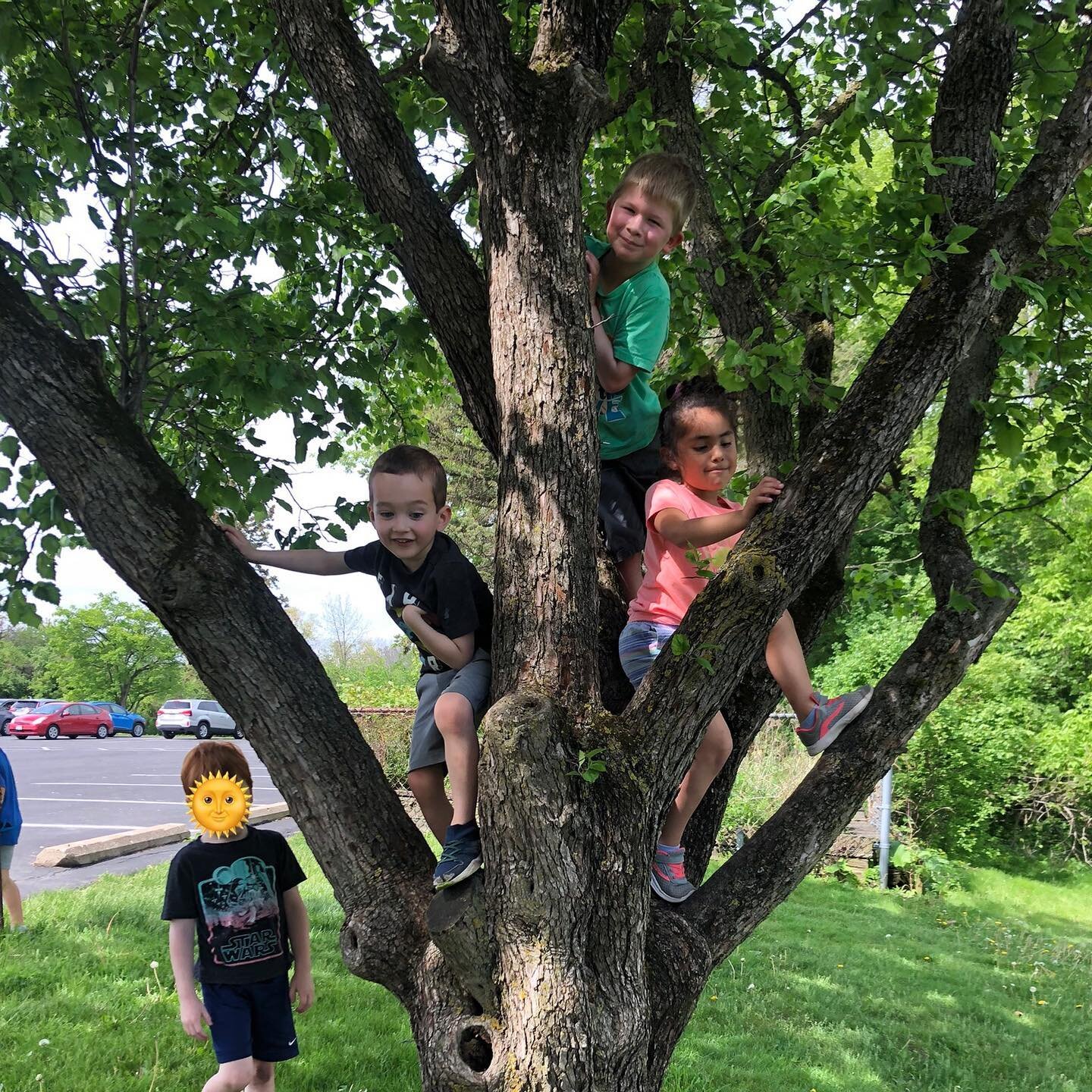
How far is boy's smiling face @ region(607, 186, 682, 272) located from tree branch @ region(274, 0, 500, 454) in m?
0.46

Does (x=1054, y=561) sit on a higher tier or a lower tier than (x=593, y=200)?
lower

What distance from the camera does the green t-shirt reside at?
295 cm

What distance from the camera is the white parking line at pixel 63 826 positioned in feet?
42.5

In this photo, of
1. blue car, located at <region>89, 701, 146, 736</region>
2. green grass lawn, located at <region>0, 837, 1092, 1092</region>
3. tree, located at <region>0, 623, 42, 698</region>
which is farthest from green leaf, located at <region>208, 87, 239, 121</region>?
tree, located at <region>0, 623, 42, 698</region>

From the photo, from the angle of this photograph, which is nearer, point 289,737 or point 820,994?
point 289,737

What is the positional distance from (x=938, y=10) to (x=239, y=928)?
4232mm

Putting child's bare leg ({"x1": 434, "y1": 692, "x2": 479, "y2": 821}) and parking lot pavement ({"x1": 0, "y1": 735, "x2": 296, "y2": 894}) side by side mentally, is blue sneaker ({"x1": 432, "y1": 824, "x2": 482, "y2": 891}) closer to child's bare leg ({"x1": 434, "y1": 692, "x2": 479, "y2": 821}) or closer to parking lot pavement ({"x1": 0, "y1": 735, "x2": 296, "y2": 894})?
child's bare leg ({"x1": 434, "y1": 692, "x2": 479, "y2": 821})

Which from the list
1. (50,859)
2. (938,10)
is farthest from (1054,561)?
(50,859)

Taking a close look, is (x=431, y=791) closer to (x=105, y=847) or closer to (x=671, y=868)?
(x=671, y=868)

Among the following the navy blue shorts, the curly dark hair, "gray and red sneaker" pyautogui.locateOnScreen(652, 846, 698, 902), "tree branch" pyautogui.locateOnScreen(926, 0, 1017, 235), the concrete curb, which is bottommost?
the concrete curb

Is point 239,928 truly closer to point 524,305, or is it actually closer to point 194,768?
point 194,768

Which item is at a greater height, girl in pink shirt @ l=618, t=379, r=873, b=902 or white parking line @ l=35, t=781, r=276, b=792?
girl in pink shirt @ l=618, t=379, r=873, b=902

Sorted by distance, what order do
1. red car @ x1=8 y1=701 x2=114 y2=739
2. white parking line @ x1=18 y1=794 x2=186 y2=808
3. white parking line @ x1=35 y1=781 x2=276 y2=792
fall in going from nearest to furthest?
1. white parking line @ x1=18 y1=794 x2=186 y2=808
2. white parking line @ x1=35 y1=781 x2=276 y2=792
3. red car @ x1=8 y1=701 x2=114 y2=739

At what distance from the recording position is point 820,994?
22.7 ft
